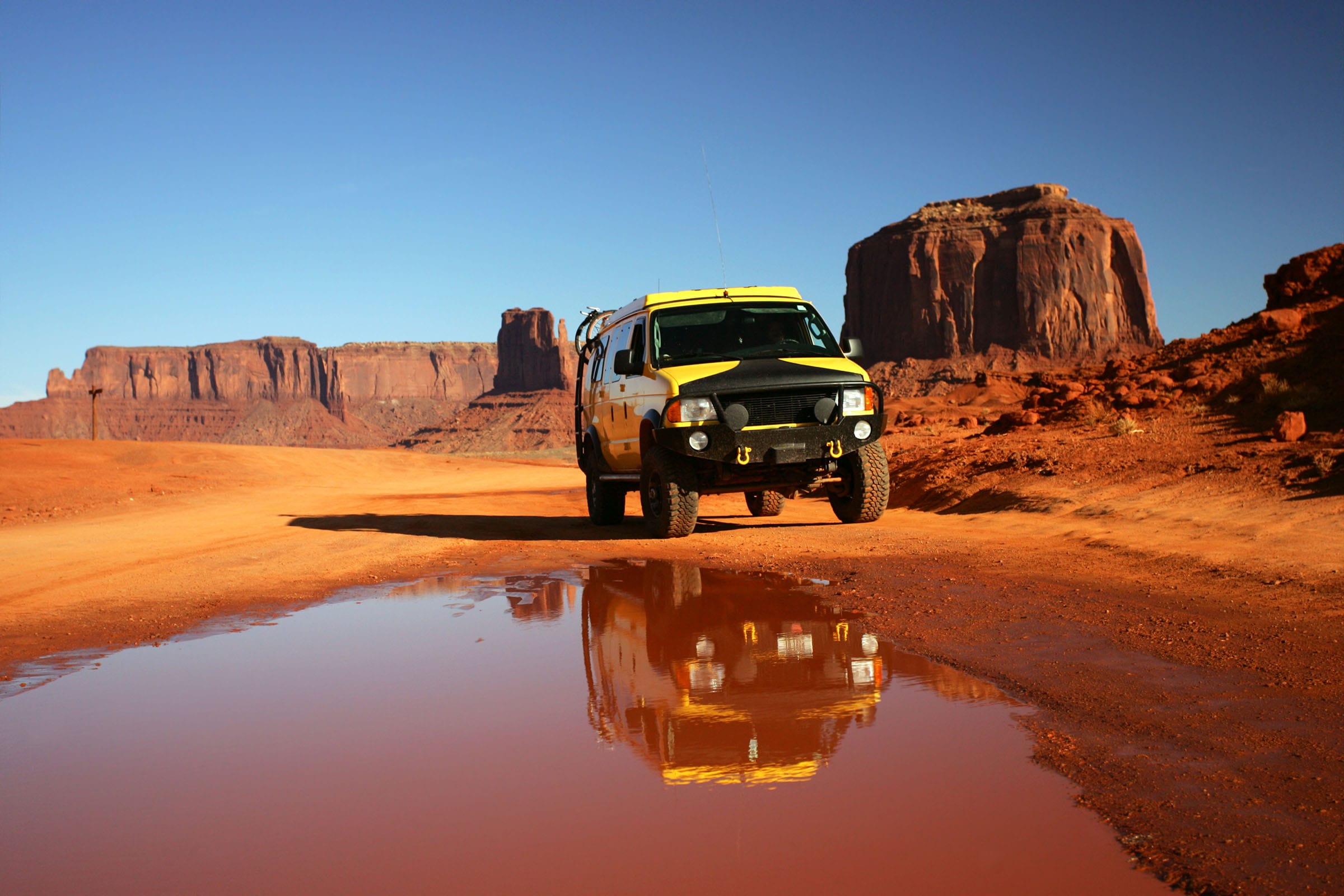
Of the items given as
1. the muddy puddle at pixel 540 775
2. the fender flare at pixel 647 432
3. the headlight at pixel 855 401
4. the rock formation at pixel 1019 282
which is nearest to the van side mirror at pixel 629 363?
the fender flare at pixel 647 432

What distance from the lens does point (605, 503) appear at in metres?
12.8

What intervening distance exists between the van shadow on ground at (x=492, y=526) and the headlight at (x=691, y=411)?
1.99 m

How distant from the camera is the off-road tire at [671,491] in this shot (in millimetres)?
10086

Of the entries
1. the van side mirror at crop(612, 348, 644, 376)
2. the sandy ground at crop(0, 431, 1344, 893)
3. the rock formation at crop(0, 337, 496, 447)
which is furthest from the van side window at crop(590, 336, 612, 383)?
the rock formation at crop(0, 337, 496, 447)

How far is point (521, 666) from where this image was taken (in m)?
5.17

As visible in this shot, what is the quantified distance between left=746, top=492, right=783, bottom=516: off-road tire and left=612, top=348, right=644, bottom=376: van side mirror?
11.1ft

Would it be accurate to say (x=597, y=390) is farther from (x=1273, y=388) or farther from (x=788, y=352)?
(x=1273, y=388)

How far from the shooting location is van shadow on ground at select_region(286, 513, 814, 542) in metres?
11.9

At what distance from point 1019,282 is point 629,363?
93638 mm

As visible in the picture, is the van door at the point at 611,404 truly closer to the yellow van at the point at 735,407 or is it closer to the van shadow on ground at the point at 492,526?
the yellow van at the point at 735,407

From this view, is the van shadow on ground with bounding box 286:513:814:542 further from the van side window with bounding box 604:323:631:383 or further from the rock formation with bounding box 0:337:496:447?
the rock formation with bounding box 0:337:496:447

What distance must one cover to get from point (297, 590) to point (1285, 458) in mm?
10376

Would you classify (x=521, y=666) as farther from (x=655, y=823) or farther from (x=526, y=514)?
(x=526, y=514)

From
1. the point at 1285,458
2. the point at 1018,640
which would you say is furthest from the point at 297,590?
the point at 1285,458
